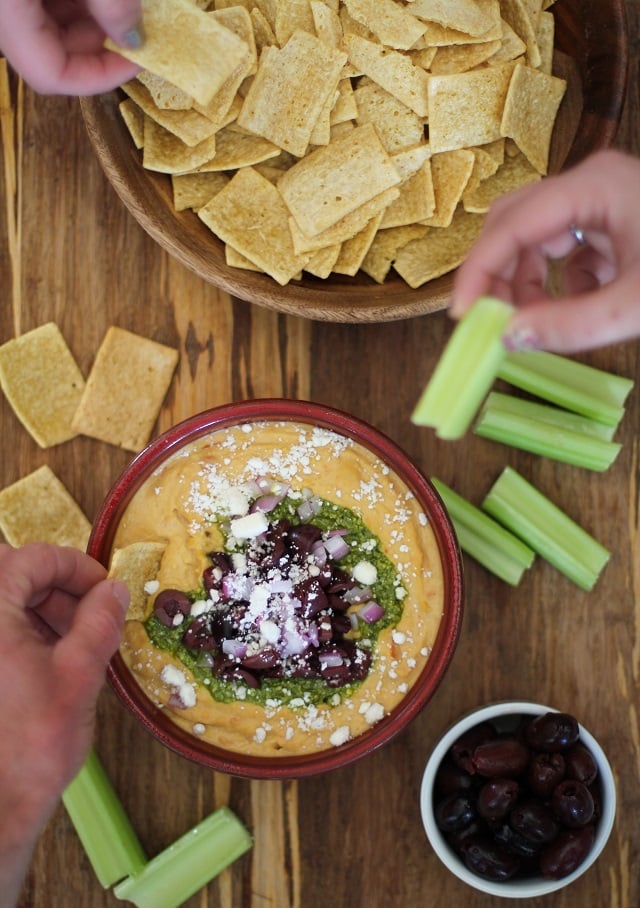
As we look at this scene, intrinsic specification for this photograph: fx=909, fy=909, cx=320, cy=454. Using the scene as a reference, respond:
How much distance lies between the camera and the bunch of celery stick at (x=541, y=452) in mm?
2320

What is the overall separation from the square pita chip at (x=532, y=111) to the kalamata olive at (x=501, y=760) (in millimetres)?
1373

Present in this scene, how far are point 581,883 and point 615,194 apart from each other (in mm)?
1722

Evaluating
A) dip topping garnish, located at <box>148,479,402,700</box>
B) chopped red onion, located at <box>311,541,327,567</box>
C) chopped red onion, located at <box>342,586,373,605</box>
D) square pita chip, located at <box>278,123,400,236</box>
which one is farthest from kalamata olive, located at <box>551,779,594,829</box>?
square pita chip, located at <box>278,123,400,236</box>

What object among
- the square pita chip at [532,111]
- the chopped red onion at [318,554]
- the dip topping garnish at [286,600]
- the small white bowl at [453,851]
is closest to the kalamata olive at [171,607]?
the dip topping garnish at [286,600]

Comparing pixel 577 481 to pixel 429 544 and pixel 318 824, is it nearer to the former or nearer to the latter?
pixel 429 544

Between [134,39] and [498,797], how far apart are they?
182cm

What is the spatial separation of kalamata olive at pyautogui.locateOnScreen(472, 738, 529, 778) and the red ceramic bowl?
0.20 metres

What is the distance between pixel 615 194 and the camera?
5.46 ft

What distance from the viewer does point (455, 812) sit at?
6.94 feet

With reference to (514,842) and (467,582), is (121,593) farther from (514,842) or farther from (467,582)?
(514,842)

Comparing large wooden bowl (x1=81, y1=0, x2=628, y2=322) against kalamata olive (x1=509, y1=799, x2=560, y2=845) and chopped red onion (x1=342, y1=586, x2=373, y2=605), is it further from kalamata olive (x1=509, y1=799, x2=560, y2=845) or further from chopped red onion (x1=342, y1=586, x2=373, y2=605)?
kalamata olive (x1=509, y1=799, x2=560, y2=845)

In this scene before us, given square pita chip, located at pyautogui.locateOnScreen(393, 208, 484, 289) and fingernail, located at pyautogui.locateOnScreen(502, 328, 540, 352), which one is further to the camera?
square pita chip, located at pyautogui.locateOnScreen(393, 208, 484, 289)

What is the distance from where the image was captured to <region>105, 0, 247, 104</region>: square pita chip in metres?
1.90

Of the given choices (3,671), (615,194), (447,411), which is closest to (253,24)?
(615,194)
